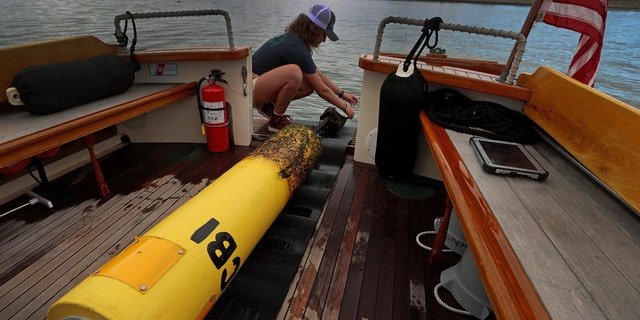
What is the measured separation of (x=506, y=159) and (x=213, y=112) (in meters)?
2.86

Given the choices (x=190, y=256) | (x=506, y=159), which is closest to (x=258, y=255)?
(x=190, y=256)

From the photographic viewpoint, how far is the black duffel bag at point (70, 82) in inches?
98.7

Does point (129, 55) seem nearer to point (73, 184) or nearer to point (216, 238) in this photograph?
point (73, 184)

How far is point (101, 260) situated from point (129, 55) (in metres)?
2.34

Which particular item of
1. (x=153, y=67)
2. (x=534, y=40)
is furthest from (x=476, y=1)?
(x=153, y=67)

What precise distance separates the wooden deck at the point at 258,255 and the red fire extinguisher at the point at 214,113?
348 mm

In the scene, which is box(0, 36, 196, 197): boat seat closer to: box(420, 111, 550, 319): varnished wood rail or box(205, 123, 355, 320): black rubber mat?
A: box(205, 123, 355, 320): black rubber mat

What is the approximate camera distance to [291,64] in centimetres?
411

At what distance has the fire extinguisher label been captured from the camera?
3.61 m

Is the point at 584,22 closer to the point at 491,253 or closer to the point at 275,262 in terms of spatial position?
the point at 491,253

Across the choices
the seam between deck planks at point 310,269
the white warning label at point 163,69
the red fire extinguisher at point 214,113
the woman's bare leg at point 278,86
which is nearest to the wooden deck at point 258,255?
the seam between deck planks at point 310,269

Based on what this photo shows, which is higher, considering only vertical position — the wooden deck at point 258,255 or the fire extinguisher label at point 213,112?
the fire extinguisher label at point 213,112

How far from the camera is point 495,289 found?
1115mm

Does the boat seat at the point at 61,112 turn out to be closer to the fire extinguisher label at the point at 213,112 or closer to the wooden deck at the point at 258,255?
the fire extinguisher label at the point at 213,112
